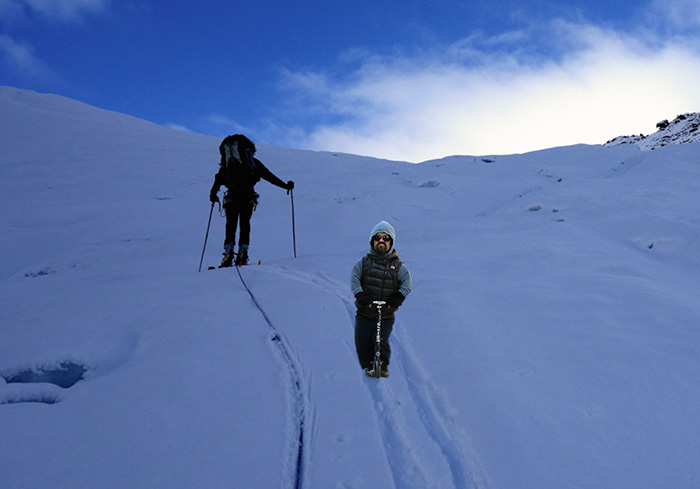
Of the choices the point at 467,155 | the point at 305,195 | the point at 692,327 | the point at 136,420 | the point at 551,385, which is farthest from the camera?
the point at 467,155

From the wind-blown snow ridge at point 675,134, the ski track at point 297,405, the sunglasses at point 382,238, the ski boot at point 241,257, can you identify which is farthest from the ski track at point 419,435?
the wind-blown snow ridge at point 675,134

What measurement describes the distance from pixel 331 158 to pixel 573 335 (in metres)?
19.9

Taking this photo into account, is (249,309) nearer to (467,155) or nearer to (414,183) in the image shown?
(414,183)

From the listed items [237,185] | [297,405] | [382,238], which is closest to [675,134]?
[237,185]

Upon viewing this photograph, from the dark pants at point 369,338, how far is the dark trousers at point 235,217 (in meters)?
4.60

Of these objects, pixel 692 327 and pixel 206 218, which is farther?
pixel 206 218

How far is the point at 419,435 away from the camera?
2.66 metres

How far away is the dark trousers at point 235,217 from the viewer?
23.9 feet

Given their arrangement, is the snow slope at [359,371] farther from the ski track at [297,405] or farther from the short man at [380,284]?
the short man at [380,284]

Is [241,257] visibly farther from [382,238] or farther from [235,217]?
[382,238]

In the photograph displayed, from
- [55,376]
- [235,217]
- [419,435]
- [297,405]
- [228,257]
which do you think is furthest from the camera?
[235,217]

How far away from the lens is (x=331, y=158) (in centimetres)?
2253

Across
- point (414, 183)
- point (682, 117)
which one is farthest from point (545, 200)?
point (682, 117)

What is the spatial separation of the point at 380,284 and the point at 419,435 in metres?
1.20
